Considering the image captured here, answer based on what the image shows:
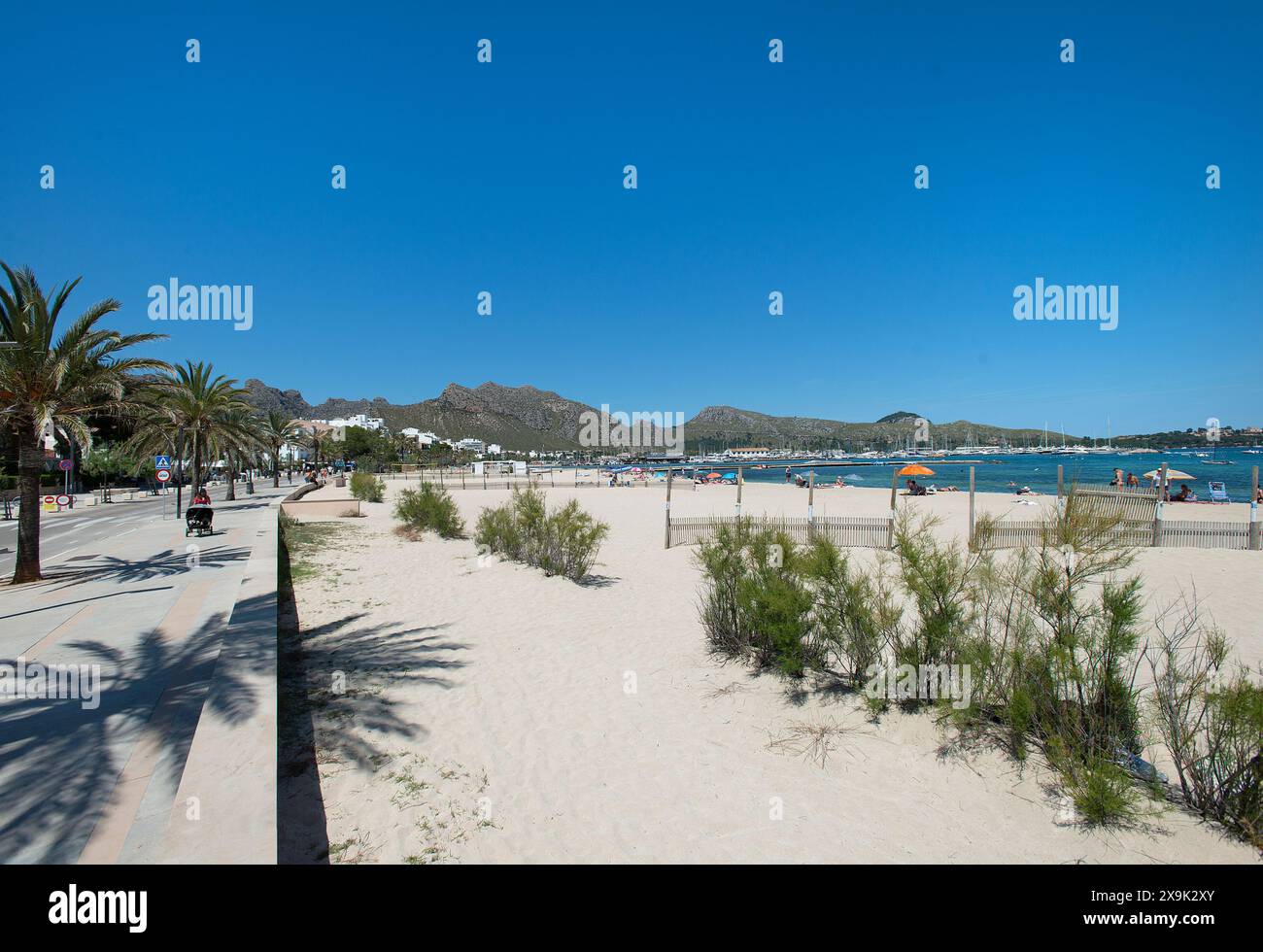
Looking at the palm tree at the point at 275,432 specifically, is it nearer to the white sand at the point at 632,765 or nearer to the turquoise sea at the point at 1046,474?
the turquoise sea at the point at 1046,474

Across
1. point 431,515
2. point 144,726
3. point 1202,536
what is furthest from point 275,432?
point 1202,536

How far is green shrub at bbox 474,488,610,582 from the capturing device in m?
11.1

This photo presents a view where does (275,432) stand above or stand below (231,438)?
above

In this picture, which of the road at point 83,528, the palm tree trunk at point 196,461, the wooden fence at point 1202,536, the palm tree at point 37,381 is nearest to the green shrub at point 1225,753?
the wooden fence at point 1202,536

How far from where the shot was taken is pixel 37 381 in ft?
31.8

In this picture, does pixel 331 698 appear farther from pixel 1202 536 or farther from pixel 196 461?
pixel 196 461

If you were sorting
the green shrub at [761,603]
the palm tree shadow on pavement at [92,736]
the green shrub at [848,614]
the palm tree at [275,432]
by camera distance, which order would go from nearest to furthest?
1. the palm tree shadow on pavement at [92,736]
2. the green shrub at [848,614]
3. the green shrub at [761,603]
4. the palm tree at [275,432]

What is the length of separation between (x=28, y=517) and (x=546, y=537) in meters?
8.77

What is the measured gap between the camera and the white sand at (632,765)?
3428 millimetres

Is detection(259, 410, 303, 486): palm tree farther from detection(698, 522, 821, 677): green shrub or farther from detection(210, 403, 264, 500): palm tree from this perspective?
detection(698, 522, 821, 677): green shrub

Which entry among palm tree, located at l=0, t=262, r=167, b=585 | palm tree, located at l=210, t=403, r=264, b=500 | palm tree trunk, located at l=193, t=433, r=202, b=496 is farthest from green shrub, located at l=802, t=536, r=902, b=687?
palm tree, located at l=210, t=403, r=264, b=500

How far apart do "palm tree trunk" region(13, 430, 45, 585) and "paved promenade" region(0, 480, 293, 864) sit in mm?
358
